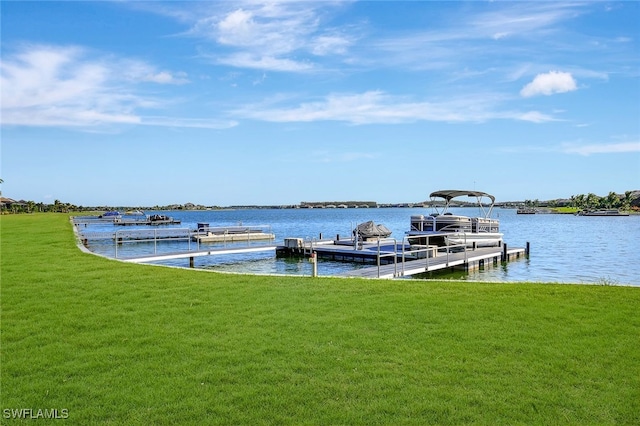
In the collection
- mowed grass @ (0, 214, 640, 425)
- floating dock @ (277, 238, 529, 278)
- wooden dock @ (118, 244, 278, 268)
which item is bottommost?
floating dock @ (277, 238, 529, 278)

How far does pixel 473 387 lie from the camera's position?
15.4ft

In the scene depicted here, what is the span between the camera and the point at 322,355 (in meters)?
5.56

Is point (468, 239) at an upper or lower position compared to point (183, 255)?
upper

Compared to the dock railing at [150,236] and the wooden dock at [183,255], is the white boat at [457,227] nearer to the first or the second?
the wooden dock at [183,255]

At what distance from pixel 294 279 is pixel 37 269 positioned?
6723 millimetres

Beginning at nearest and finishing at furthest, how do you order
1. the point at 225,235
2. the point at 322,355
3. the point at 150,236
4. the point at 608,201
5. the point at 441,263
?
the point at 322,355 → the point at 441,263 → the point at 150,236 → the point at 225,235 → the point at 608,201

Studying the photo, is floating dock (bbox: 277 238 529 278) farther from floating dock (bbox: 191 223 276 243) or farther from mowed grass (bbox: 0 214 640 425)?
floating dock (bbox: 191 223 276 243)

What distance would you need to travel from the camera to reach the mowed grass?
4270mm

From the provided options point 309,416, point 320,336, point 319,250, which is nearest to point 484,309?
point 320,336

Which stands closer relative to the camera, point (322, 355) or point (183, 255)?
point (322, 355)

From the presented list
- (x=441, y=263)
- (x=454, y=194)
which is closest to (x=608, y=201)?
(x=454, y=194)

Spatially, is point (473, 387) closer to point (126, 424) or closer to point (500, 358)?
point (500, 358)

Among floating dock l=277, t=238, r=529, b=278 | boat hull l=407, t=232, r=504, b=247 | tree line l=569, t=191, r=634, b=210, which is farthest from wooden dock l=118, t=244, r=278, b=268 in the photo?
tree line l=569, t=191, r=634, b=210

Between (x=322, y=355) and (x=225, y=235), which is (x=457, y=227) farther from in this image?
(x=322, y=355)
